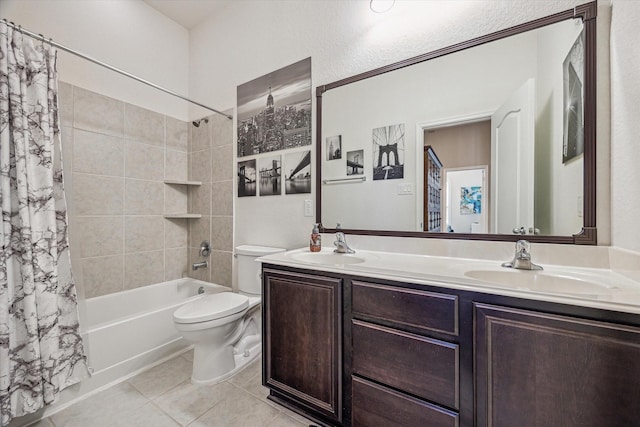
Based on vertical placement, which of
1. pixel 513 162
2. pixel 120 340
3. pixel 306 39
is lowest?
pixel 120 340

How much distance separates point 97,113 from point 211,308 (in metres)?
1.76

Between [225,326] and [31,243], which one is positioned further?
[225,326]

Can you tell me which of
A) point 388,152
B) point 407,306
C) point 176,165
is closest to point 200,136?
point 176,165

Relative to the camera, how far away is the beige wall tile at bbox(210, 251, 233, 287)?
2317 millimetres

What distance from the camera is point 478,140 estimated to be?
4.33ft

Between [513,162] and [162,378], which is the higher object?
[513,162]

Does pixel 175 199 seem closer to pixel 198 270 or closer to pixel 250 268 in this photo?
pixel 198 270

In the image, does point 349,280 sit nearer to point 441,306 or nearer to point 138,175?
point 441,306

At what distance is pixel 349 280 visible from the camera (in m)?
1.15

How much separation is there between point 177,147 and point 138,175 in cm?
47

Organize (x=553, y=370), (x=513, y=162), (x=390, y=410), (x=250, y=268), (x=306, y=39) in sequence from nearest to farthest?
(x=553, y=370) < (x=390, y=410) < (x=513, y=162) < (x=306, y=39) < (x=250, y=268)

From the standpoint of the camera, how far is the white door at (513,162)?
4.00 ft

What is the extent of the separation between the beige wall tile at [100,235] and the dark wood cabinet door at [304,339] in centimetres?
154

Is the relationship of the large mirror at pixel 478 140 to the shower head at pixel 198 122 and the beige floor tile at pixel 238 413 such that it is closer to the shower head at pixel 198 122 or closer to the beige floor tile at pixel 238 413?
the beige floor tile at pixel 238 413
